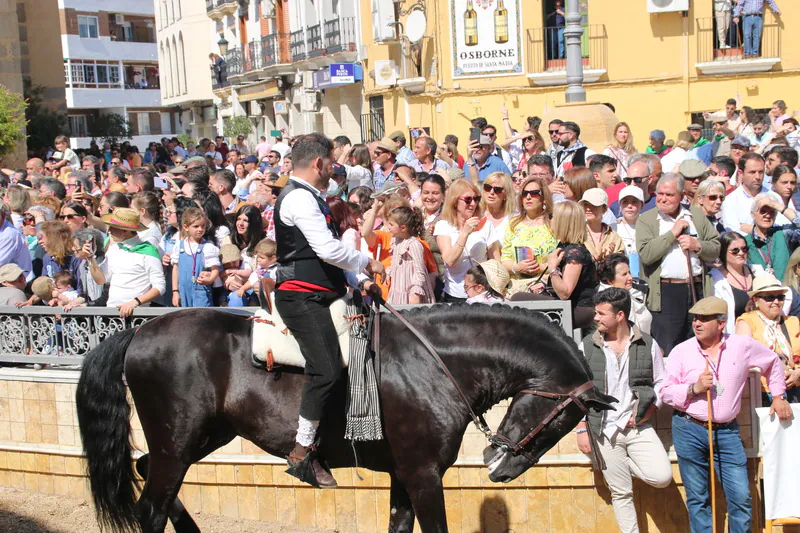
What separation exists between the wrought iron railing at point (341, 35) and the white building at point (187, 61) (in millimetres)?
21830

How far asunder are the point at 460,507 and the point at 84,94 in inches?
2483

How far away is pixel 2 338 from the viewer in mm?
8594

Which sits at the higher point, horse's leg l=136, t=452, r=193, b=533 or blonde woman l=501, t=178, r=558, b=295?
blonde woman l=501, t=178, r=558, b=295

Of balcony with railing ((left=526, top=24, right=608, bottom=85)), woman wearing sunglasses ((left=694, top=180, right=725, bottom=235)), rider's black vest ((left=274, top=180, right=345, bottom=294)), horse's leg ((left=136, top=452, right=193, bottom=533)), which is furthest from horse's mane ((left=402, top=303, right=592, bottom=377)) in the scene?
balcony with railing ((left=526, top=24, right=608, bottom=85))

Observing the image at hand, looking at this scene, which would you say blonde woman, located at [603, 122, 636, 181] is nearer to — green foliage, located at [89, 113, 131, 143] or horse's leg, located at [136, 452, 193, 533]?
horse's leg, located at [136, 452, 193, 533]

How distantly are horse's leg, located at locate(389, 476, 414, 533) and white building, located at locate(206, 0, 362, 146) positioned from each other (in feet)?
92.2

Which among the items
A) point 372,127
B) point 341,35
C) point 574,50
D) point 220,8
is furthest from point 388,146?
point 220,8

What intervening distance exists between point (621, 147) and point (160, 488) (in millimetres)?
8425

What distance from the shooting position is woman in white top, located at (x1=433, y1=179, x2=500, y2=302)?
8109 mm

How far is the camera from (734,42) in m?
24.8

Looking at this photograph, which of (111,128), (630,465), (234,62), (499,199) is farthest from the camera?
(111,128)

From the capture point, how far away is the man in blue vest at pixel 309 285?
5999 mm

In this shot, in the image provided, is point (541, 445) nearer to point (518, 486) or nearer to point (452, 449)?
point (452, 449)

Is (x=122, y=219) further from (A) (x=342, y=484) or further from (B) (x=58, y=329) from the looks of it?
(A) (x=342, y=484)
